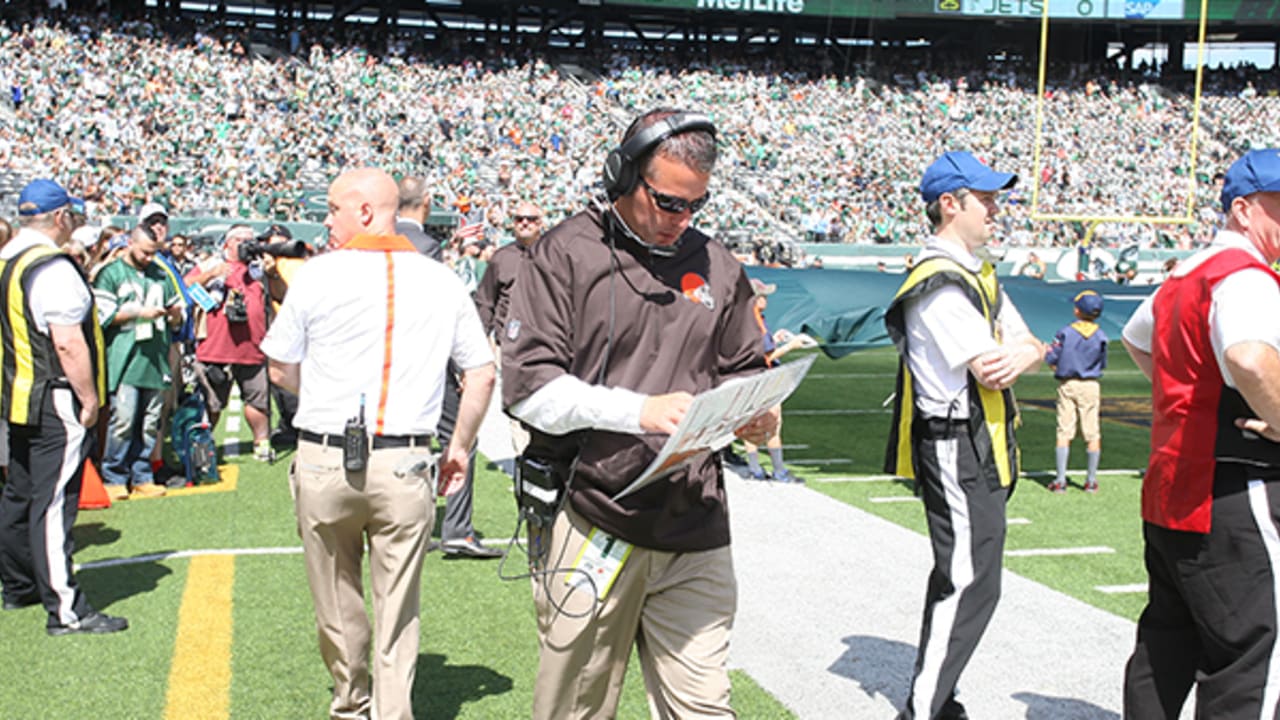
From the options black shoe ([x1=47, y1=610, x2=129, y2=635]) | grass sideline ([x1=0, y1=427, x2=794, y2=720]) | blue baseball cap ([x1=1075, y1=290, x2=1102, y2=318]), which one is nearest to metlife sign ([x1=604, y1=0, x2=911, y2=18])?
blue baseball cap ([x1=1075, y1=290, x2=1102, y2=318])

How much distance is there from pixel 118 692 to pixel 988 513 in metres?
3.37

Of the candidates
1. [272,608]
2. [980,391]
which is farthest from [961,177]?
[272,608]

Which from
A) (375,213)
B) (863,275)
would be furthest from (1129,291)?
(375,213)

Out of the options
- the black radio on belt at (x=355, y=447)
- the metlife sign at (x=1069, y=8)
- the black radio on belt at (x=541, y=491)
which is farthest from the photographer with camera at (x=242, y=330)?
the metlife sign at (x=1069, y=8)

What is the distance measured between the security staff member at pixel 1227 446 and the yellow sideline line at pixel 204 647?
10.9 ft

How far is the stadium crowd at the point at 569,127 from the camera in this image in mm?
29812

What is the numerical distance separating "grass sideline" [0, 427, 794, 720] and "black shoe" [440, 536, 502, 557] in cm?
9

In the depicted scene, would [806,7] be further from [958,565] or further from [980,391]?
[958,565]

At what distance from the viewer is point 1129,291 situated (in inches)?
525

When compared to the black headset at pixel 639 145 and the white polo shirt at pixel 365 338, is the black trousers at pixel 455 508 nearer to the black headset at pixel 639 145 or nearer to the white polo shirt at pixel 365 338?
the white polo shirt at pixel 365 338

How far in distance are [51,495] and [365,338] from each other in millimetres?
2503

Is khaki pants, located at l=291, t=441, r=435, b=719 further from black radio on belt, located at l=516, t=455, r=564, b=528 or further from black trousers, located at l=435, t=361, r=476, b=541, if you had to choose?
black trousers, located at l=435, t=361, r=476, b=541

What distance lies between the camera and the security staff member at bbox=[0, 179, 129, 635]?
17.5 feet

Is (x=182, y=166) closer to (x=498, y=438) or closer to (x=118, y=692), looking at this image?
(x=498, y=438)
